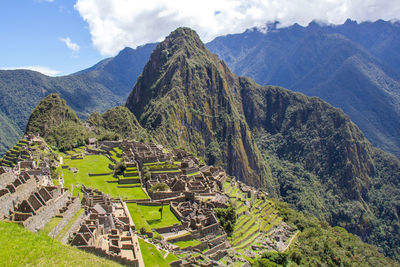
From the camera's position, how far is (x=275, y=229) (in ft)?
217

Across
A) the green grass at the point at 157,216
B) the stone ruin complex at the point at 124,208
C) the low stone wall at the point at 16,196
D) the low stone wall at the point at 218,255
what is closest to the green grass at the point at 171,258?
the stone ruin complex at the point at 124,208

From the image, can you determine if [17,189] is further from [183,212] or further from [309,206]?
[309,206]

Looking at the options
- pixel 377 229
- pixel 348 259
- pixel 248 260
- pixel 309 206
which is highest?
pixel 248 260

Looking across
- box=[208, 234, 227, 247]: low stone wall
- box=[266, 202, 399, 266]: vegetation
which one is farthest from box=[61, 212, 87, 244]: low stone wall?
box=[266, 202, 399, 266]: vegetation

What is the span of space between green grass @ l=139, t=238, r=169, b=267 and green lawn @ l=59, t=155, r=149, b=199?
14.0 metres

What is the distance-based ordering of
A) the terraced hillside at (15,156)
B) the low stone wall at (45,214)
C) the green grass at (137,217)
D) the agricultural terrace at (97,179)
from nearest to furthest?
1. the low stone wall at (45,214)
2. the green grass at (137,217)
3. the agricultural terrace at (97,179)
4. the terraced hillside at (15,156)

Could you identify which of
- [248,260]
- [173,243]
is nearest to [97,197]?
[173,243]

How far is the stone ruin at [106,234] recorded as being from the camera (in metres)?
25.4

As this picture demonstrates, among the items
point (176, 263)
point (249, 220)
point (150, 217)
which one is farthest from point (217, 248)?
point (249, 220)

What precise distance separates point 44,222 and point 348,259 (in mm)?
65233

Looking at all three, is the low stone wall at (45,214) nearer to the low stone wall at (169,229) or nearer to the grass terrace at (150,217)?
the grass terrace at (150,217)

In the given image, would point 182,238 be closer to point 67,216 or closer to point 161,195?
point 161,195

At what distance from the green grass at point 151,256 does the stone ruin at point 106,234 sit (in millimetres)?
914

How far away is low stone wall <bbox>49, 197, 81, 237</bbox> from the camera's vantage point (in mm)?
26897
